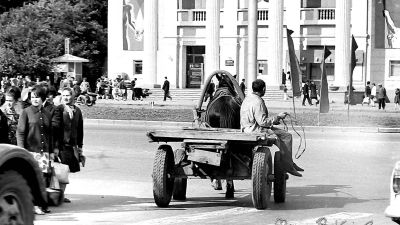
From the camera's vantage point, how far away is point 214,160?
13.7 m

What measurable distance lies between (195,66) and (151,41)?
4756 millimetres

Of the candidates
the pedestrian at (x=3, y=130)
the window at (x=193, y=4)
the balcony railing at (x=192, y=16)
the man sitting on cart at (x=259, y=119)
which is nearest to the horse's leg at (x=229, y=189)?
the man sitting on cart at (x=259, y=119)

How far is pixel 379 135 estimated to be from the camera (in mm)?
32375

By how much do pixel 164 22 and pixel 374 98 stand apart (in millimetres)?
18439

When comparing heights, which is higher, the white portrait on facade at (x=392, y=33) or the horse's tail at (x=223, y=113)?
the white portrait on facade at (x=392, y=33)

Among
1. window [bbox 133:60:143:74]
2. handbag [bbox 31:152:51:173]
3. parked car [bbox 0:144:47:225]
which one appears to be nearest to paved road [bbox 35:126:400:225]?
handbag [bbox 31:152:51:173]

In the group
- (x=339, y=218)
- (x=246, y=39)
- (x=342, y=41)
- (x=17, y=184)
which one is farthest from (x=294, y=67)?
(x=246, y=39)

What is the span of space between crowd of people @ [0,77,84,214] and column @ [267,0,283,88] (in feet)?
159

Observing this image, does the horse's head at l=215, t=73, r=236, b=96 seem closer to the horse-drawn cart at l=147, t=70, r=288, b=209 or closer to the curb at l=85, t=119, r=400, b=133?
the horse-drawn cart at l=147, t=70, r=288, b=209

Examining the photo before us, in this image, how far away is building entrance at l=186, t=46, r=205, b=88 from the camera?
70.7m

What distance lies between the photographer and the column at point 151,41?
67188 millimetres

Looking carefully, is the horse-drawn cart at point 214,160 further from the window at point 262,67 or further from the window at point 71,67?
the window at point 262,67

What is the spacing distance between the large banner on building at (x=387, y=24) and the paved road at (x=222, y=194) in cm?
4070

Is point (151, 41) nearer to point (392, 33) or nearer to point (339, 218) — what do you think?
point (392, 33)
